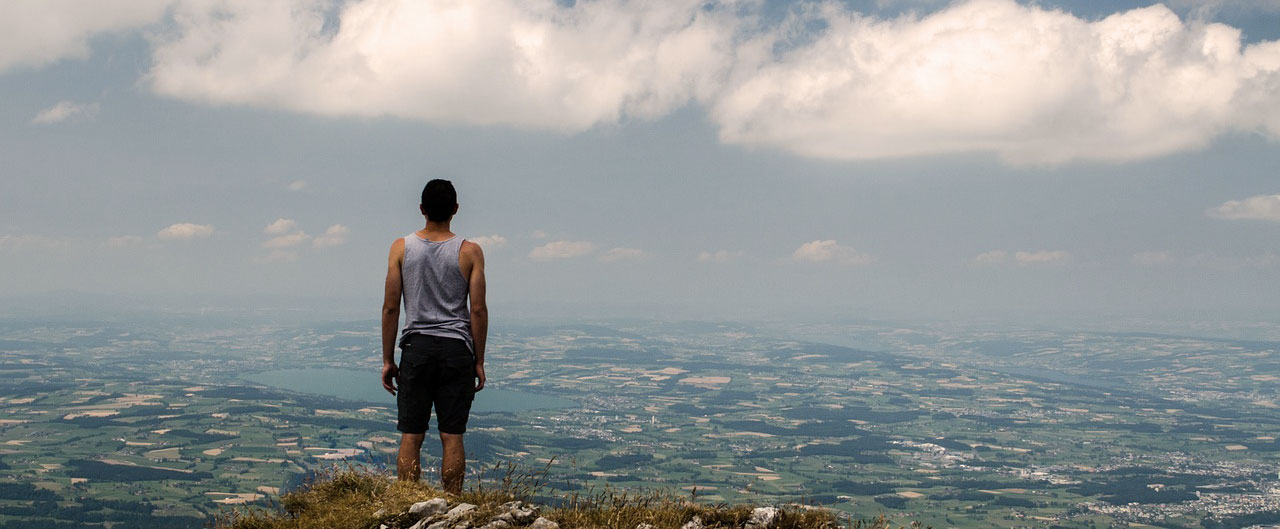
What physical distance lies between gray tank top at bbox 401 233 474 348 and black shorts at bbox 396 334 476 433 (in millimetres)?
92

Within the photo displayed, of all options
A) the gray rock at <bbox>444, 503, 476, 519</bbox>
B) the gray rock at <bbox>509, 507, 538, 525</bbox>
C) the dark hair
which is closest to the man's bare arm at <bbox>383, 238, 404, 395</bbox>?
the dark hair

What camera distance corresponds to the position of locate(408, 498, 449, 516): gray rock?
22.6ft

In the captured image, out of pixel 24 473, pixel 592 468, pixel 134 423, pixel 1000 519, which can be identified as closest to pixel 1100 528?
pixel 1000 519

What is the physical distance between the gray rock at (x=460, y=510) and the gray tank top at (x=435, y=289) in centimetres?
153

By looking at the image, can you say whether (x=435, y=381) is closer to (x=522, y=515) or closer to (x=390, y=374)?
(x=390, y=374)

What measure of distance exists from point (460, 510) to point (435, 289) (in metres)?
2.10

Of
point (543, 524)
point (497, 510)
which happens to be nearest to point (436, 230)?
point (497, 510)

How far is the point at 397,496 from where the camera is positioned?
7.49m

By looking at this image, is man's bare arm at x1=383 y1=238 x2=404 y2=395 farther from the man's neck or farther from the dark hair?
the dark hair

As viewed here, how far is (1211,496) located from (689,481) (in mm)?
97867

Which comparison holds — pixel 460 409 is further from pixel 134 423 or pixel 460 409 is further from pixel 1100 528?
pixel 134 423

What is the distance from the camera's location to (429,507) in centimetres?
691

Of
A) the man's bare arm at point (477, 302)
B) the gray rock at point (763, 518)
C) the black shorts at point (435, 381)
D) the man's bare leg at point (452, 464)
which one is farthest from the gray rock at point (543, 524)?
the gray rock at point (763, 518)

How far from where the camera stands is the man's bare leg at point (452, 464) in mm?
7613
